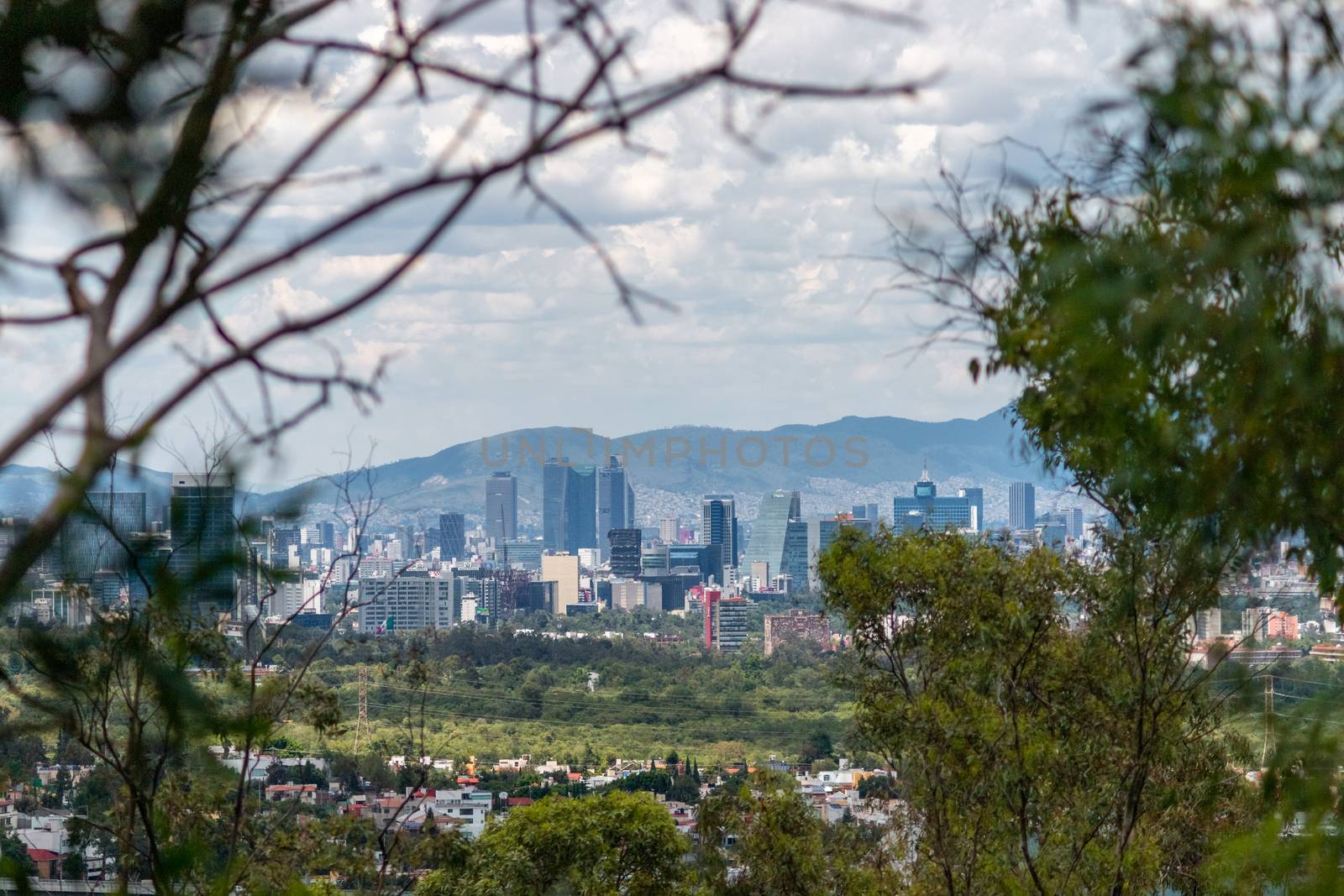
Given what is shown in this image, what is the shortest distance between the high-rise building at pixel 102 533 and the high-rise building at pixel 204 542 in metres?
0.04

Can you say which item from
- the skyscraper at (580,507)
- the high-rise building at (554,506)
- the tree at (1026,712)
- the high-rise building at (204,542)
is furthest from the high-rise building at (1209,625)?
the skyscraper at (580,507)

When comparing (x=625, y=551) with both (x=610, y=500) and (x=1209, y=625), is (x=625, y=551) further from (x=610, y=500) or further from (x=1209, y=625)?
(x=1209, y=625)

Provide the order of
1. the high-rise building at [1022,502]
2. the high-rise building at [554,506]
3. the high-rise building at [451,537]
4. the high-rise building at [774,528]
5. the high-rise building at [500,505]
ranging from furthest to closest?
the high-rise building at [554,506], the high-rise building at [500,505], the high-rise building at [774,528], the high-rise building at [451,537], the high-rise building at [1022,502]

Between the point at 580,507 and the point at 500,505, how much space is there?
474 cm

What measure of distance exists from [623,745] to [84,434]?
20.9 meters

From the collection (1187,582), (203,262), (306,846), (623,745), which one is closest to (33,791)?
(306,846)

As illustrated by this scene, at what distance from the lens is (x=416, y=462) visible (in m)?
59.6

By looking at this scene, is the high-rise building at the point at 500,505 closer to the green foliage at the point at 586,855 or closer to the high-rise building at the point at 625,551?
the high-rise building at the point at 625,551

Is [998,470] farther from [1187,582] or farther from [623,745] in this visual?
[1187,582]

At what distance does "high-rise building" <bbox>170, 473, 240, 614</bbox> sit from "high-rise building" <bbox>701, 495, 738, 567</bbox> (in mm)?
57495

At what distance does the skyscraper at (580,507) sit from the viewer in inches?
2596

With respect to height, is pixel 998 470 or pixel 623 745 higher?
pixel 998 470

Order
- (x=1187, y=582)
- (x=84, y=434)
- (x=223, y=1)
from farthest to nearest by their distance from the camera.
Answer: (x=1187, y=582) → (x=223, y=1) → (x=84, y=434)

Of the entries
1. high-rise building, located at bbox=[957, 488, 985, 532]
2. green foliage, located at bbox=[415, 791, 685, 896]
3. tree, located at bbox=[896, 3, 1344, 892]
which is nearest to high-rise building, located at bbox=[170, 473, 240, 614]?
tree, located at bbox=[896, 3, 1344, 892]
